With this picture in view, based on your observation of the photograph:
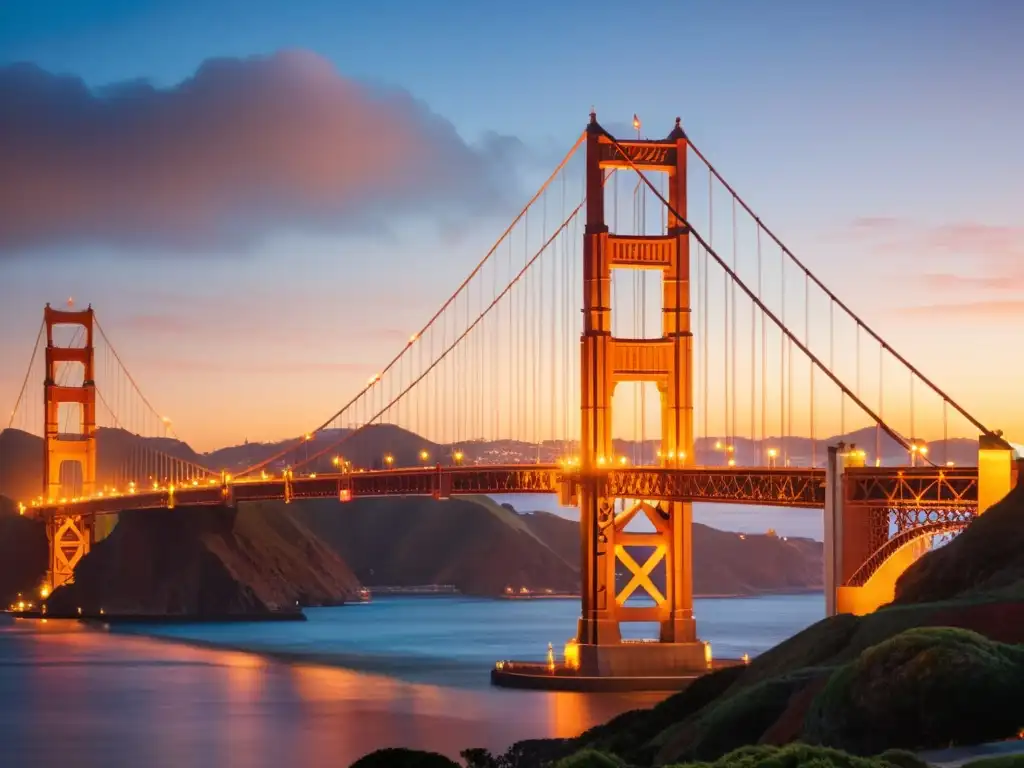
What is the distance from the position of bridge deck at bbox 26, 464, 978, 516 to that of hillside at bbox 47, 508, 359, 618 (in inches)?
743

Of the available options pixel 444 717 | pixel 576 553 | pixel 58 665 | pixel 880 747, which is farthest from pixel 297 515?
pixel 880 747

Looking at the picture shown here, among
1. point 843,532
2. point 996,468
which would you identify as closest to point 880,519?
point 843,532

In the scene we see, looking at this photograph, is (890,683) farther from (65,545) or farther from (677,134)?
(65,545)

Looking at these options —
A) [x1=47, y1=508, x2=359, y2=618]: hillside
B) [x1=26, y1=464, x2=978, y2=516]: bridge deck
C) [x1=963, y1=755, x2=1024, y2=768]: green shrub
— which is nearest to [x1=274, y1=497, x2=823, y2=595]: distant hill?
[x1=47, y1=508, x2=359, y2=618]: hillside

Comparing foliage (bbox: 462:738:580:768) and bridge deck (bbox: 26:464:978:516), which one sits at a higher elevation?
bridge deck (bbox: 26:464:978:516)

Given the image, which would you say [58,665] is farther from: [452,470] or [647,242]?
[647,242]

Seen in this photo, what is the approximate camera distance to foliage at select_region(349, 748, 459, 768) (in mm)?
19156

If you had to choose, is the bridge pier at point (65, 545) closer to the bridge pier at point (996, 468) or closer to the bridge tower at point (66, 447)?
the bridge tower at point (66, 447)

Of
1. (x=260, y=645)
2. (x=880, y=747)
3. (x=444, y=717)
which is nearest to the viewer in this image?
(x=880, y=747)

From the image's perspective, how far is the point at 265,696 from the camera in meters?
64.0

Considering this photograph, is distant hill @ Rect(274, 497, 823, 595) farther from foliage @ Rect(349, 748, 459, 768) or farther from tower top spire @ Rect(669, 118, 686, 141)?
foliage @ Rect(349, 748, 459, 768)

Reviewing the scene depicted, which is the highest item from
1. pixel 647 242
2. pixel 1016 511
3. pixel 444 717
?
pixel 647 242

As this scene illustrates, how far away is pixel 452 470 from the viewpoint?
65.4m

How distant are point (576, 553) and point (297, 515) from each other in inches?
1159
